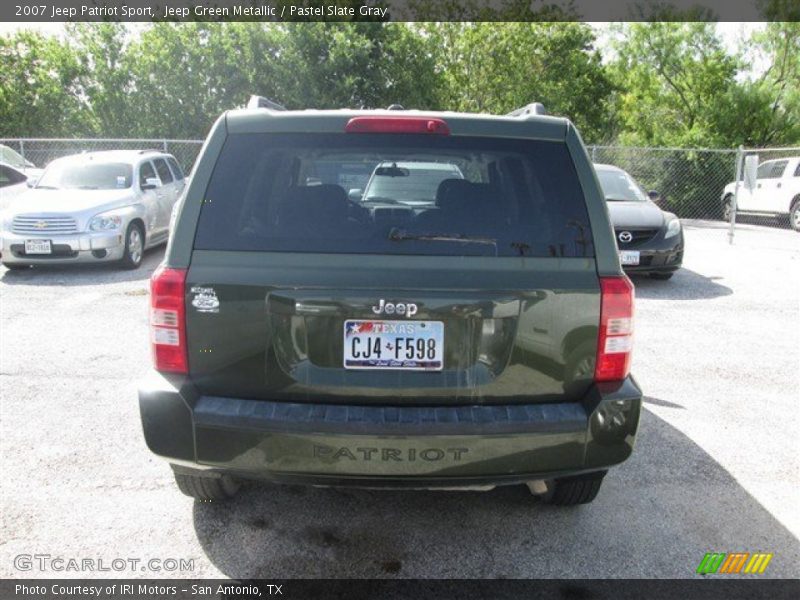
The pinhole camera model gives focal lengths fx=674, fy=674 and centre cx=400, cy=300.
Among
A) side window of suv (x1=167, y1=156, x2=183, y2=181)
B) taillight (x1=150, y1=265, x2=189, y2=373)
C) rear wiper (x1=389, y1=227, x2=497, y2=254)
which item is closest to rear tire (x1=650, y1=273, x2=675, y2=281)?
rear wiper (x1=389, y1=227, x2=497, y2=254)

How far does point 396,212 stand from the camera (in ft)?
9.37

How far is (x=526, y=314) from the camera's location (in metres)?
2.62

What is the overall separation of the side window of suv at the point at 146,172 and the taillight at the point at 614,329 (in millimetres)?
9430

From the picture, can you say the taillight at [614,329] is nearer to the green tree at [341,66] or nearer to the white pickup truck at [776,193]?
the white pickup truck at [776,193]

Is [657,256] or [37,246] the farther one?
[37,246]

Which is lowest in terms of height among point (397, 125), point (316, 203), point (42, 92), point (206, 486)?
point (206, 486)

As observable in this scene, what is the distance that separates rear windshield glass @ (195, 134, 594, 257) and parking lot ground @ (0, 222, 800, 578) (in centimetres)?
139

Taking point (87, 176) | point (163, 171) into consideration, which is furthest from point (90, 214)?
point (163, 171)

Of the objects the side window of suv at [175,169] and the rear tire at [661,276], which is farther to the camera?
the side window of suv at [175,169]

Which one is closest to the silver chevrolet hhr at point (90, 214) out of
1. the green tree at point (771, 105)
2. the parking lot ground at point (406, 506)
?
the parking lot ground at point (406, 506)

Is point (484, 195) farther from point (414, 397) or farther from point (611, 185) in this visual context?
point (611, 185)

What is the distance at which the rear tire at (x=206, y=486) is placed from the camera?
10.4 ft

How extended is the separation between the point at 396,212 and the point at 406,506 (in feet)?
5.02

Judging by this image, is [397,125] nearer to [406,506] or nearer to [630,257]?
[406,506]
